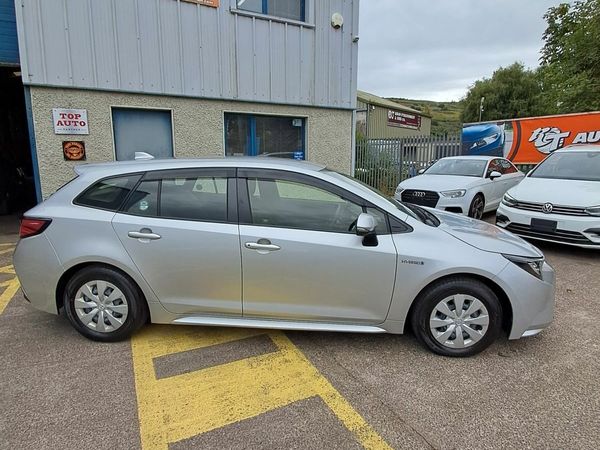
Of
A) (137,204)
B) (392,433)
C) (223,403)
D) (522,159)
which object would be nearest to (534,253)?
(392,433)

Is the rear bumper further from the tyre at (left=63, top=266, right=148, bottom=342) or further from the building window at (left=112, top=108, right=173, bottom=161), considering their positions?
the building window at (left=112, top=108, right=173, bottom=161)

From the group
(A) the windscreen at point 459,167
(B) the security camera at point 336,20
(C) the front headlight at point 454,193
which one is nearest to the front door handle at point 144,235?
(C) the front headlight at point 454,193

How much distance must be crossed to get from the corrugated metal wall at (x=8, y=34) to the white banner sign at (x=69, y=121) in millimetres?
1274

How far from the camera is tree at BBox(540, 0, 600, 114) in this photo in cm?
1559

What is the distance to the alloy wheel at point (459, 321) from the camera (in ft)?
9.16

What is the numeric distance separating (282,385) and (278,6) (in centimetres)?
812

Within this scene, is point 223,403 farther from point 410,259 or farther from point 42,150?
point 42,150

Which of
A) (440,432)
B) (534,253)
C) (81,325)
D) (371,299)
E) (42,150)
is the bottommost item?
(440,432)

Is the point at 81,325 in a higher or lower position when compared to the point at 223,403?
higher

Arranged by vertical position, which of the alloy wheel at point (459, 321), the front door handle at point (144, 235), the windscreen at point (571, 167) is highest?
the windscreen at point (571, 167)

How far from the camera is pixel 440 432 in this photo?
84.0 inches

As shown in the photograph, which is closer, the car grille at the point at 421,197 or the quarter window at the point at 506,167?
the car grille at the point at 421,197

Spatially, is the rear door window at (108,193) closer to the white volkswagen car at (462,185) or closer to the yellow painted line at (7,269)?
the yellow painted line at (7,269)

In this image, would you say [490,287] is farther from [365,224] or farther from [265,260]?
[265,260]
